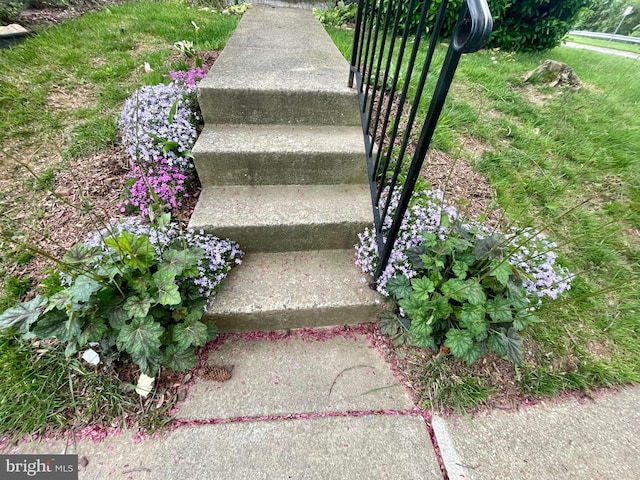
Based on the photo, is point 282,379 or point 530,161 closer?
point 282,379

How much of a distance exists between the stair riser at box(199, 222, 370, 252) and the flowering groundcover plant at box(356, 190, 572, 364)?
13 centimetres

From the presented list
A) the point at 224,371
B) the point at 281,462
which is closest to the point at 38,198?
the point at 224,371

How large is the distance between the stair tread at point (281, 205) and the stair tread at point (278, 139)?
0.25 m

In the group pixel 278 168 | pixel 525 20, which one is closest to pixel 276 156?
pixel 278 168

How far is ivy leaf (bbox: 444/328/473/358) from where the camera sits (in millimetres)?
1376

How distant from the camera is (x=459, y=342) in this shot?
4.56 ft

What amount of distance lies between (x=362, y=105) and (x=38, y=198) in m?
2.11

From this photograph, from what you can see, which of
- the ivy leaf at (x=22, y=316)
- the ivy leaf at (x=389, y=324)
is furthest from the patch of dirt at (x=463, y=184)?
the ivy leaf at (x=22, y=316)

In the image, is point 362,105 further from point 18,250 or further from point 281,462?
point 18,250

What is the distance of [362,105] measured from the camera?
6.36 ft

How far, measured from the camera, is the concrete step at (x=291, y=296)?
1.60 m

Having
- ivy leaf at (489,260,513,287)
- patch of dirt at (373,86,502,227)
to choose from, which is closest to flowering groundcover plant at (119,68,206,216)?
patch of dirt at (373,86,502,227)

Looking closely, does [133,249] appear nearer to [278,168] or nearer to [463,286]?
[278,168]

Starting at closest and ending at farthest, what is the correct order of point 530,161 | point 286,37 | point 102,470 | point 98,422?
point 102,470 → point 98,422 → point 530,161 → point 286,37
